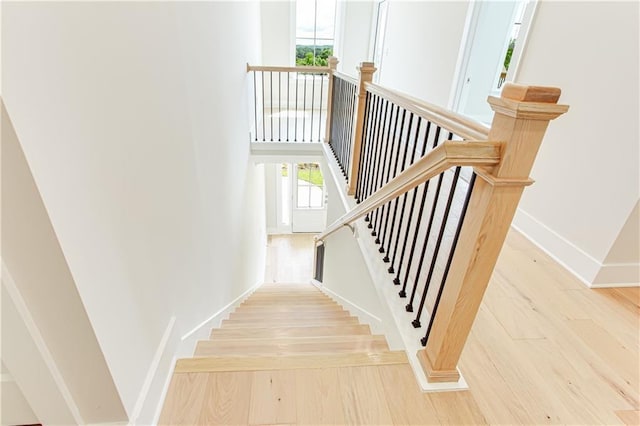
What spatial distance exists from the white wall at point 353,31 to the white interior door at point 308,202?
7.47ft

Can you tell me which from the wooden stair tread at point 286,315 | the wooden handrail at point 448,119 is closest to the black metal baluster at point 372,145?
the wooden handrail at point 448,119

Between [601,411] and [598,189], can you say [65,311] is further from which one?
[598,189]

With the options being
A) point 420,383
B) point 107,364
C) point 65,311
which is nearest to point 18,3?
point 65,311

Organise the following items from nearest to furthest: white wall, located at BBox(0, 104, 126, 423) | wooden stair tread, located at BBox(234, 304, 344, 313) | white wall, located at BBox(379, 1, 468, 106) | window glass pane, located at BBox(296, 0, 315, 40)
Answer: white wall, located at BBox(0, 104, 126, 423)
wooden stair tread, located at BBox(234, 304, 344, 313)
white wall, located at BBox(379, 1, 468, 106)
window glass pane, located at BBox(296, 0, 315, 40)

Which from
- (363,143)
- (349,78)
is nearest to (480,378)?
(363,143)

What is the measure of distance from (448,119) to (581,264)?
1588 mm

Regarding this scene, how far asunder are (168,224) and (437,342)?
45.7 inches

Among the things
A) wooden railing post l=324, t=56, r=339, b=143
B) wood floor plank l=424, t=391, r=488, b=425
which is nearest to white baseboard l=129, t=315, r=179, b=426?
wood floor plank l=424, t=391, r=488, b=425

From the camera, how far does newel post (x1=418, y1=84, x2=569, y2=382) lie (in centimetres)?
82

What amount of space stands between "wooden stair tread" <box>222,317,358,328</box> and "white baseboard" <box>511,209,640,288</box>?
Result: 1.46 metres

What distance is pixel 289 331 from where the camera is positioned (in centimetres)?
231

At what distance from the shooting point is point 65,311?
0.73 m

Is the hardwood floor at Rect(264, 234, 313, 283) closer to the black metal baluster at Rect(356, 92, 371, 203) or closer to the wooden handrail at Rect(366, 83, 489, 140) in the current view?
the black metal baluster at Rect(356, 92, 371, 203)

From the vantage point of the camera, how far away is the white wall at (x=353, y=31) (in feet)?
19.6
